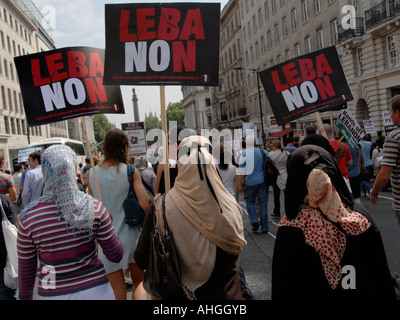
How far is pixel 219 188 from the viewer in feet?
8.70

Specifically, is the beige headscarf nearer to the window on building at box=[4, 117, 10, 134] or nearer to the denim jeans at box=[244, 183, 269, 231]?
the denim jeans at box=[244, 183, 269, 231]

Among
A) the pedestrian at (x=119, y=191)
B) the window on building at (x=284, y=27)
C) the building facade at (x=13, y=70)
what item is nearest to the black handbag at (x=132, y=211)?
the pedestrian at (x=119, y=191)

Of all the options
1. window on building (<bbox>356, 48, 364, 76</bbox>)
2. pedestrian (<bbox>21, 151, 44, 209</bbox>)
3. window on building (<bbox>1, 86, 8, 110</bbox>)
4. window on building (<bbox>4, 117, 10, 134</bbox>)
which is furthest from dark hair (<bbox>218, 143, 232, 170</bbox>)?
window on building (<bbox>1, 86, 8, 110</bbox>)

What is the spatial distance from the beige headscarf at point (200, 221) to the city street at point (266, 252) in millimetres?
2128

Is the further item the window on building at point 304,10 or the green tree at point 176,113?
the green tree at point 176,113

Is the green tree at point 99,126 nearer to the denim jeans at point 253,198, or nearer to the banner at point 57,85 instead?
the denim jeans at point 253,198

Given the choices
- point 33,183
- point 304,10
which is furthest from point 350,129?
point 304,10

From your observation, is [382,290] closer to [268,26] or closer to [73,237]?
[73,237]

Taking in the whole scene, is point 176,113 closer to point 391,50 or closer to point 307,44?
point 307,44

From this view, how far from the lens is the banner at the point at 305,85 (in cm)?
605

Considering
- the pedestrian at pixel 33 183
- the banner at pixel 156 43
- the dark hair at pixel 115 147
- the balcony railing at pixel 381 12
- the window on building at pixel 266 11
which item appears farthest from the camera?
the window on building at pixel 266 11

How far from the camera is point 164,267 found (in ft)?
8.57

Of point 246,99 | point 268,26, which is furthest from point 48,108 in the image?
point 246,99

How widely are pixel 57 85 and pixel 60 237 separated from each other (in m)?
3.41
